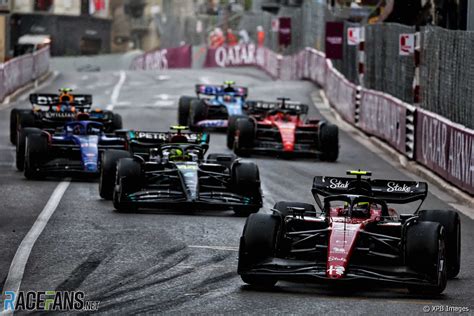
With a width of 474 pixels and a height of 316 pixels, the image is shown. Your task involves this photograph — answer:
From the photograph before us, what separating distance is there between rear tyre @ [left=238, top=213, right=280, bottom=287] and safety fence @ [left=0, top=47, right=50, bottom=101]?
33160mm

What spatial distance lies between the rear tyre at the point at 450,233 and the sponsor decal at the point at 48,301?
3.39 metres

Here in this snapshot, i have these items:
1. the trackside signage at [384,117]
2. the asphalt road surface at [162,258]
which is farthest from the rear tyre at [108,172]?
the trackside signage at [384,117]

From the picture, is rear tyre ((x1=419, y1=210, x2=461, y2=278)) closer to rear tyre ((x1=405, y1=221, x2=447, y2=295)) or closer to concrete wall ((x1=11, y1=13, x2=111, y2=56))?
rear tyre ((x1=405, y1=221, x2=447, y2=295))

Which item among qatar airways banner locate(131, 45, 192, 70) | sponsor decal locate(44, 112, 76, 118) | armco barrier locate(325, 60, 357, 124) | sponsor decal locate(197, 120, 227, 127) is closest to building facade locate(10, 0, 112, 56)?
qatar airways banner locate(131, 45, 192, 70)

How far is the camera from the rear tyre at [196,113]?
32.9m

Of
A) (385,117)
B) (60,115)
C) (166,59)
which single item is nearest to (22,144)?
(60,115)

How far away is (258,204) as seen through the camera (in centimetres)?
1783

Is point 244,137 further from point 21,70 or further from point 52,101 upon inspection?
point 21,70

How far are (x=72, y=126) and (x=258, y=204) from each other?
18.7ft

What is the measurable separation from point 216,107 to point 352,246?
2156cm

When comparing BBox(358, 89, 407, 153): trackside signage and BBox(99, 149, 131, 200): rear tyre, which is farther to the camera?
BBox(358, 89, 407, 153): trackside signage

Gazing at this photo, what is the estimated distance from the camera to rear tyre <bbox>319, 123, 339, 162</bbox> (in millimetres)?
27031

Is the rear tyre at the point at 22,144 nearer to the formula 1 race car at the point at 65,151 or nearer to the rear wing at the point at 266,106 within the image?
the formula 1 race car at the point at 65,151

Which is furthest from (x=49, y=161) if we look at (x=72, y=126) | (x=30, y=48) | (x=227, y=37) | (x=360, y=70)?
(x=227, y=37)
